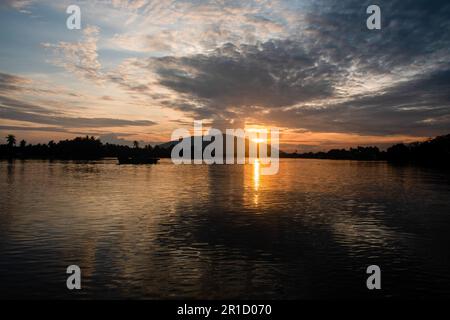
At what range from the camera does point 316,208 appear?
160ft

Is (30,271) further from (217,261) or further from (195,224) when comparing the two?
(195,224)

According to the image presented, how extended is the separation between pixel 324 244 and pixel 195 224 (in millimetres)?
13354

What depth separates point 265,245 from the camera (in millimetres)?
27672

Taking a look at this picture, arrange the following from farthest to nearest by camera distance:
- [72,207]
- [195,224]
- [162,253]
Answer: [72,207], [195,224], [162,253]

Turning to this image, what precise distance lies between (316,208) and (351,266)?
26.7 m

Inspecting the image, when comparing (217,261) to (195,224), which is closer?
(217,261)

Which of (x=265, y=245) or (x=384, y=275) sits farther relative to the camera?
(x=265, y=245)

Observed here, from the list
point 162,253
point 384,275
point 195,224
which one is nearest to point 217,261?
point 162,253
